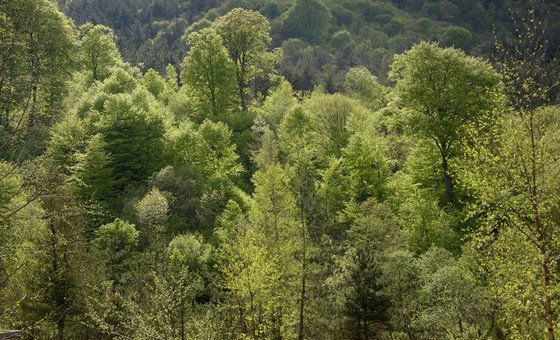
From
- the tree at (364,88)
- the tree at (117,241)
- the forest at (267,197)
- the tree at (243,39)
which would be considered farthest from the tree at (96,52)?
the tree at (364,88)

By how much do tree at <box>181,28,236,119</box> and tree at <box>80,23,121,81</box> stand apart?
1034 cm

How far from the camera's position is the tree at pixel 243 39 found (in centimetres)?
5106

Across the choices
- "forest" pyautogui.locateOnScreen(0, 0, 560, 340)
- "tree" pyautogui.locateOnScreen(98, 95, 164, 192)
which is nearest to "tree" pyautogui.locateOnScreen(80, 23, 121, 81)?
"forest" pyautogui.locateOnScreen(0, 0, 560, 340)

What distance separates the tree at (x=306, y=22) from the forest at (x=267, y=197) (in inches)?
3718

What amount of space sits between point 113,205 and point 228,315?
13828mm

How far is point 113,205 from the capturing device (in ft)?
112

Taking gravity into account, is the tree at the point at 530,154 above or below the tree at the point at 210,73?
above

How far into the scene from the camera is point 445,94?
31312mm

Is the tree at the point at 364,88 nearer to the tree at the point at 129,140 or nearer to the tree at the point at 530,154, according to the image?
the tree at the point at 129,140

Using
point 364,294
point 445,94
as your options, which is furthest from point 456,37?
point 364,294

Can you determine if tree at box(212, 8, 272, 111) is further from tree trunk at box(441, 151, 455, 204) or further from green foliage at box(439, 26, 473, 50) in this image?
green foliage at box(439, 26, 473, 50)

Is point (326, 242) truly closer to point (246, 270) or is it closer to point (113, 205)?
point (246, 270)

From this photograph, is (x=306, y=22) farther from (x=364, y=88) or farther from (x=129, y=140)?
(x=129, y=140)

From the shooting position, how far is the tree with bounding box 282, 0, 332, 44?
145m
